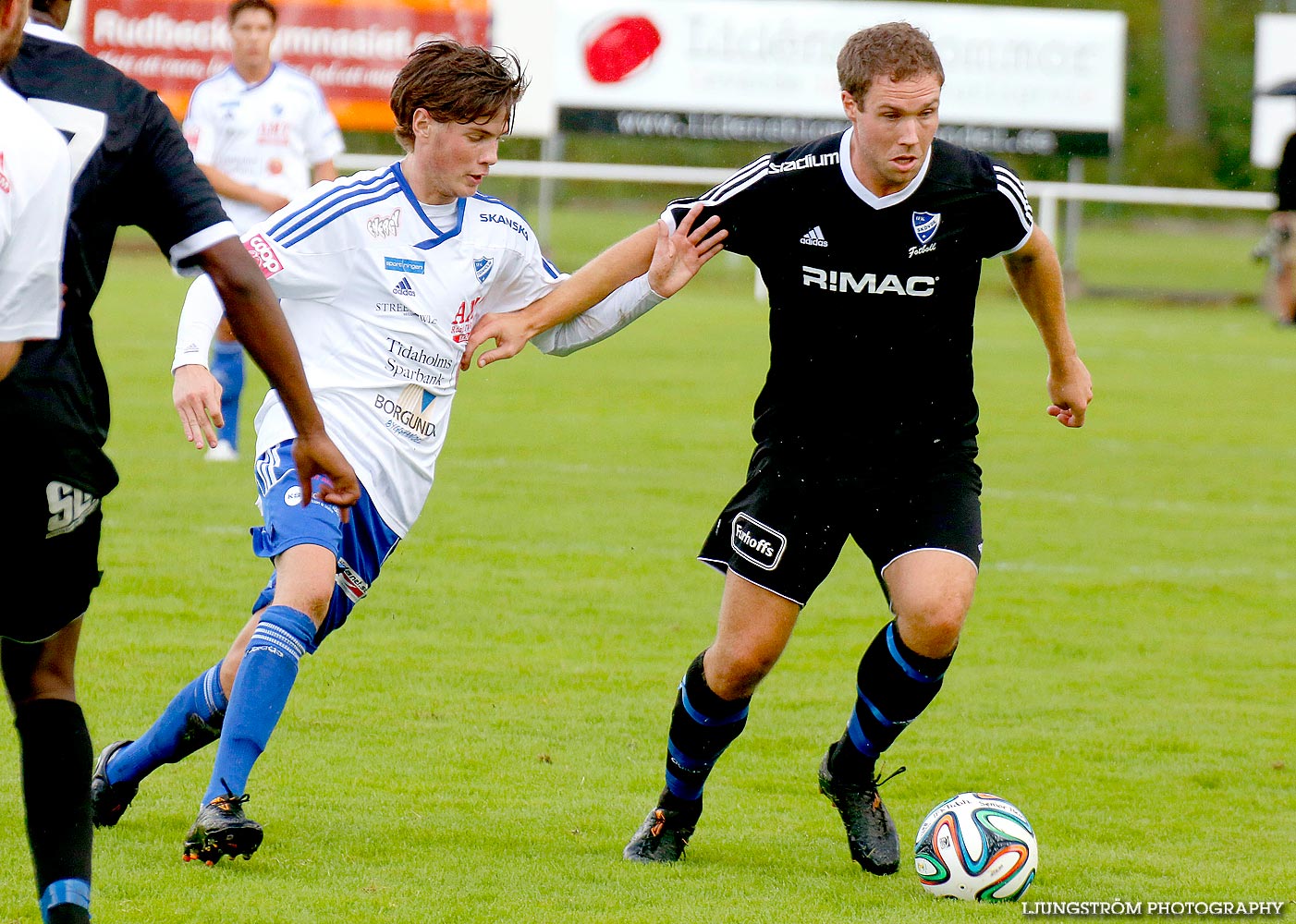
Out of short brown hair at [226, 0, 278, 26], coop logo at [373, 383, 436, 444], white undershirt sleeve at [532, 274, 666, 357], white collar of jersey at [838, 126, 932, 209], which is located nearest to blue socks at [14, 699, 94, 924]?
coop logo at [373, 383, 436, 444]

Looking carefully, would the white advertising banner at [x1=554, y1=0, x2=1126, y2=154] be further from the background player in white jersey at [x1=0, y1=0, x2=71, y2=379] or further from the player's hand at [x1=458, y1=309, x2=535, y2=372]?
the background player in white jersey at [x1=0, y1=0, x2=71, y2=379]

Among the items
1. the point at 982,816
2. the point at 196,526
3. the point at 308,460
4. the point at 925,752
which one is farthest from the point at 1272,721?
the point at 196,526

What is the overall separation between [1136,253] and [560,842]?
30.5 m

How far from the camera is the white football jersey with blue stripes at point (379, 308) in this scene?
4320 mm

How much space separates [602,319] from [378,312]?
0.60 m

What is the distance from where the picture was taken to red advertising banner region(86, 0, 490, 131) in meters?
24.0

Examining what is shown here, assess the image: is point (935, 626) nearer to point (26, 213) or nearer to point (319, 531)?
point (319, 531)

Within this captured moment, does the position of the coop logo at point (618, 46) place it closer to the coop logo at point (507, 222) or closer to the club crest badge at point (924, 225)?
the coop logo at point (507, 222)

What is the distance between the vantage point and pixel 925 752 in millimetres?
5367

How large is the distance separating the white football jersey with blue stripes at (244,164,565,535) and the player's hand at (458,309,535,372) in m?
0.04

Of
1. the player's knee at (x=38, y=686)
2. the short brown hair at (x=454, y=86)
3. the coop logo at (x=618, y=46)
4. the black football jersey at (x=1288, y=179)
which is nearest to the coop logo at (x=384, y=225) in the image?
the short brown hair at (x=454, y=86)

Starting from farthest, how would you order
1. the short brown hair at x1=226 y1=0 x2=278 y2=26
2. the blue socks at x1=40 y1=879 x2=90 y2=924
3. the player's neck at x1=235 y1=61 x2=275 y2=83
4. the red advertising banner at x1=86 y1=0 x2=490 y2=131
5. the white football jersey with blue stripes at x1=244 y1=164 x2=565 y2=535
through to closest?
the red advertising banner at x1=86 y1=0 x2=490 y2=131 < the player's neck at x1=235 y1=61 x2=275 y2=83 < the short brown hair at x1=226 y1=0 x2=278 y2=26 < the white football jersey with blue stripes at x1=244 y1=164 x2=565 y2=535 < the blue socks at x1=40 y1=879 x2=90 y2=924

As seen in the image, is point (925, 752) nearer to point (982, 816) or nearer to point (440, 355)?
point (982, 816)

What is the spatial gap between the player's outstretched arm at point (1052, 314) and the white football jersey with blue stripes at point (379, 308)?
4.51 feet
